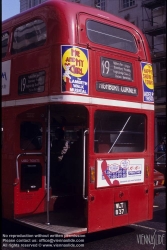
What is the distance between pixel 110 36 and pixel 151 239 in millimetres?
3869

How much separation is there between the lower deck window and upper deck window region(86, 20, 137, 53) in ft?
4.20

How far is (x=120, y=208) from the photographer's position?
23.8 feet

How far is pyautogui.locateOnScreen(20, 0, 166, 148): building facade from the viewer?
27605 mm

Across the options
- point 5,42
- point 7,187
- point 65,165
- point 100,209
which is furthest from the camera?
point 65,165

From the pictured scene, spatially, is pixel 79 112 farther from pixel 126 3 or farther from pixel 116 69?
pixel 126 3

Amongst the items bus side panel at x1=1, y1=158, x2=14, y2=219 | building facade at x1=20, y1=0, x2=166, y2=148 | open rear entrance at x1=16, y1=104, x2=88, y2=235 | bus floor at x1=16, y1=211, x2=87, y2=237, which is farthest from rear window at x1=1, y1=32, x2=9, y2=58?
building facade at x1=20, y1=0, x2=166, y2=148

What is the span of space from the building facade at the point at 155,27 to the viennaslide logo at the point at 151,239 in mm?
18986

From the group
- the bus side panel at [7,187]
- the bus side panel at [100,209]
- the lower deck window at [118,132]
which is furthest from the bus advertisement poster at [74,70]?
the bus side panel at [7,187]

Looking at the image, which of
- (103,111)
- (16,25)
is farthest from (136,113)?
(16,25)

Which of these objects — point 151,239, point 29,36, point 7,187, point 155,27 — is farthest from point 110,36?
point 155,27

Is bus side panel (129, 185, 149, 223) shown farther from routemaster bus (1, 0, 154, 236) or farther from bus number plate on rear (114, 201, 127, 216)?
bus number plate on rear (114, 201, 127, 216)

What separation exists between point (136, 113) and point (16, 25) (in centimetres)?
292

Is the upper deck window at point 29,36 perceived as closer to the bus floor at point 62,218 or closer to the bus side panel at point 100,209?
the bus side panel at point 100,209

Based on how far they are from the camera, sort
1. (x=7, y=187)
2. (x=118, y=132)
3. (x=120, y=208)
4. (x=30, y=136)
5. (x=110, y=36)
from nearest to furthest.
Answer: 1. (x=120, y=208)
2. (x=118, y=132)
3. (x=110, y=36)
4. (x=7, y=187)
5. (x=30, y=136)
